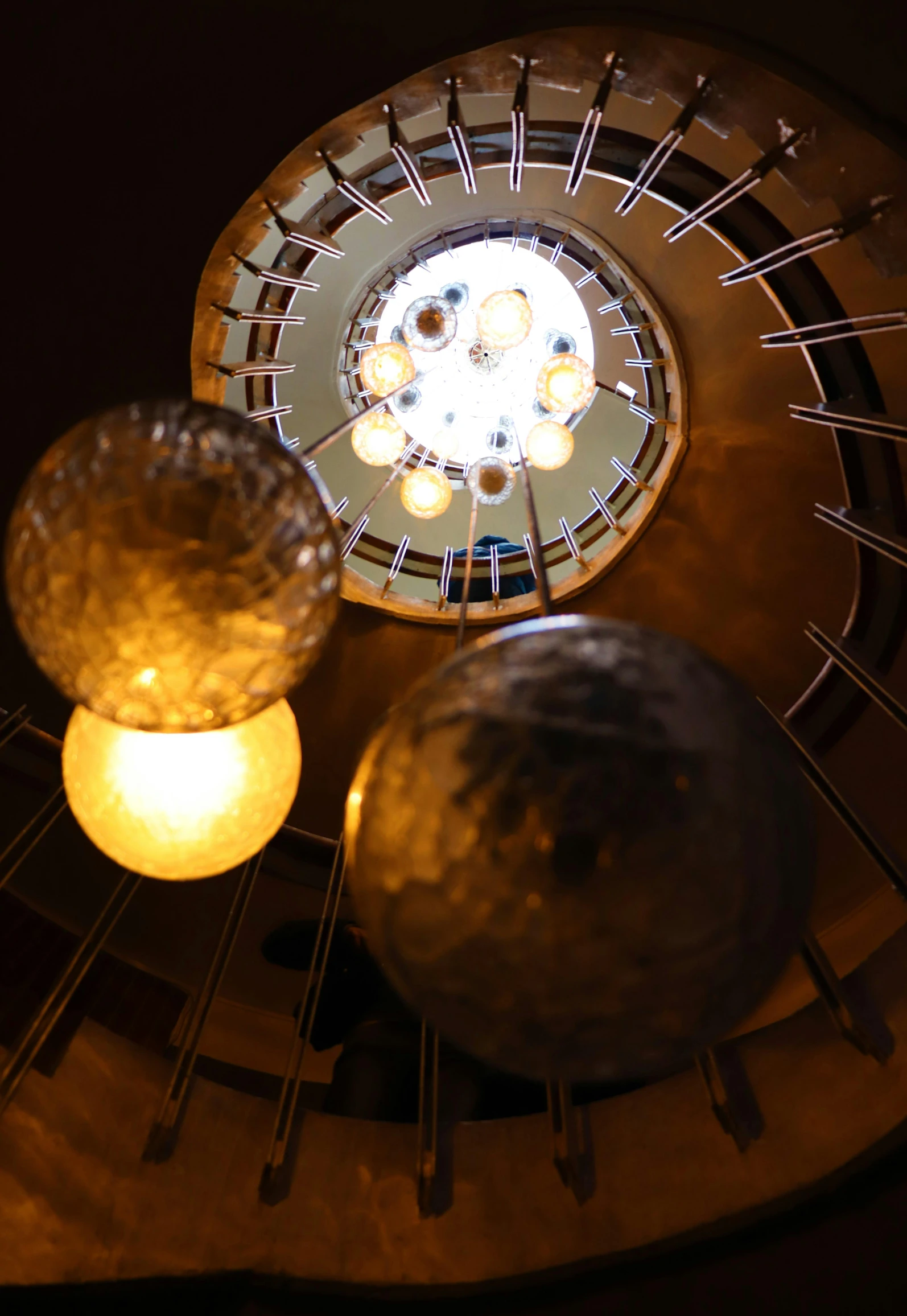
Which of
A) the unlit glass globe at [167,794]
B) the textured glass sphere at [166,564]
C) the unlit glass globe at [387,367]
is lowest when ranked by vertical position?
the unlit glass globe at [167,794]

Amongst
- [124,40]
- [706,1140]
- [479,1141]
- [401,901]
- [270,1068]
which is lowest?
[270,1068]

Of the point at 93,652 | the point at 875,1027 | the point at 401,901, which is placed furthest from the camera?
the point at 875,1027

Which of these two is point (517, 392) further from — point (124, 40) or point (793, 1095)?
point (793, 1095)

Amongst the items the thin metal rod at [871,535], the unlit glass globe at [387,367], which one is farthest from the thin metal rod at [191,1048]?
the unlit glass globe at [387,367]

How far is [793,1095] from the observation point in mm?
2496

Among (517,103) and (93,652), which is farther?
(517,103)

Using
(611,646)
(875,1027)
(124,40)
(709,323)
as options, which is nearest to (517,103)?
(124,40)

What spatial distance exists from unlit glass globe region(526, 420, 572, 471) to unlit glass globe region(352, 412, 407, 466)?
575mm

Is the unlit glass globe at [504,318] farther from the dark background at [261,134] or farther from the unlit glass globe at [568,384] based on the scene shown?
the dark background at [261,134]

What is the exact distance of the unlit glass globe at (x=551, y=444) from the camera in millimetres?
3516

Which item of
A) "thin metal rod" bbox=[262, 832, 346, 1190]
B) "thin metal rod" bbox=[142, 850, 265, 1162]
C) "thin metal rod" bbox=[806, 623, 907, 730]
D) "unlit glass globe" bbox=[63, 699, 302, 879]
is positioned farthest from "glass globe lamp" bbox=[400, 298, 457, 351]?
"unlit glass globe" bbox=[63, 699, 302, 879]

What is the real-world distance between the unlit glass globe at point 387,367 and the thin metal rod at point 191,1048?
2000 millimetres

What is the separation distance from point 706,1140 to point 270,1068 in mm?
1946

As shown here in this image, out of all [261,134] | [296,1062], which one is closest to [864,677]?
[296,1062]
